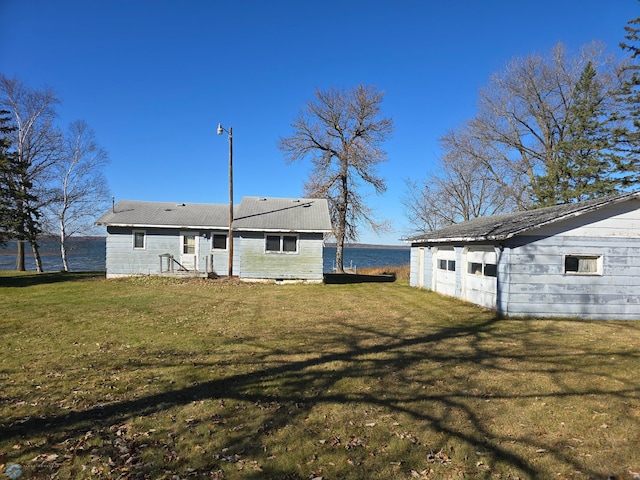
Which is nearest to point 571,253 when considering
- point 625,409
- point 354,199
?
point 625,409

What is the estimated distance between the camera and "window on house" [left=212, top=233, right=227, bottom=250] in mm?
21484

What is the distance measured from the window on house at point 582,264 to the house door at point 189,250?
17.2 metres

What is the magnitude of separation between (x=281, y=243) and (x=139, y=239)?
811 centimetres

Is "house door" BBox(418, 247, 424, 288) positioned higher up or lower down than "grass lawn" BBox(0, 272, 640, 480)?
higher up

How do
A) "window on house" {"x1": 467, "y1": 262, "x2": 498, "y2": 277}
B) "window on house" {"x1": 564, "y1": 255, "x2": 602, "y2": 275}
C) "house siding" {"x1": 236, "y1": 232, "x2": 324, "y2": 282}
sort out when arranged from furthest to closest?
"house siding" {"x1": 236, "y1": 232, "x2": 324, "y2": 282} → "window on house" {"x1": 467, "y1": 262, "x2": 498, "y2": 277} → "window on house" {"x1": 564, "y1": 255, "x2": 602, "y2": 275}

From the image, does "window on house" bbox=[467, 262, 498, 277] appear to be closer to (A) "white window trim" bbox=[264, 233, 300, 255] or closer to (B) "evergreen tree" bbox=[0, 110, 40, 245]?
(A) "white window trim" bbox=[264, 233, 300, 255]

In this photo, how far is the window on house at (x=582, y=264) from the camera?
11452mm

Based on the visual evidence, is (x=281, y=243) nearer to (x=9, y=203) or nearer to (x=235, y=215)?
(x=235, y=215)

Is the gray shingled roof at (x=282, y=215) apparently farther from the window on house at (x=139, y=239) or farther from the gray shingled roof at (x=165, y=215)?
the window on house at (x=139, y=239)

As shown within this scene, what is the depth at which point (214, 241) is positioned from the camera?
2150 centimetres

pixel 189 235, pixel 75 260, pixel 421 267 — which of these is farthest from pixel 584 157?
pixel 75 260

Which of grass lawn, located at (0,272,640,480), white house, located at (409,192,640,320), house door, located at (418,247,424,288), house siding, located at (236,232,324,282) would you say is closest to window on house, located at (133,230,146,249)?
house siding, located at (236,232,324,282)

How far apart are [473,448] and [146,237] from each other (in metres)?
20.6

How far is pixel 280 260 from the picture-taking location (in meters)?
20.0
